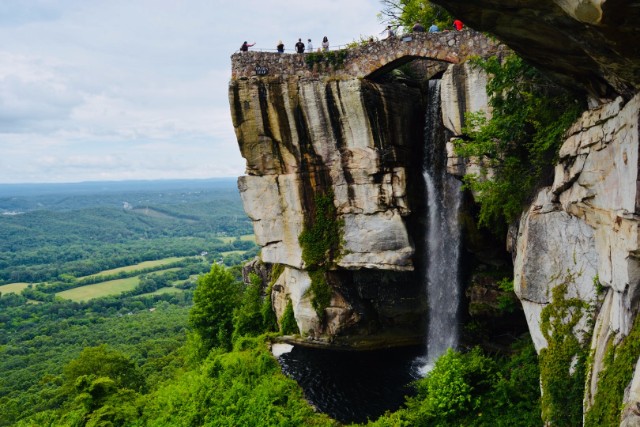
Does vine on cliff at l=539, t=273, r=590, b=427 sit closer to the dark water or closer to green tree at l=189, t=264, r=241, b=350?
the dark water

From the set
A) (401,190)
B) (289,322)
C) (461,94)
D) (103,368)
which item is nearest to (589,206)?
(461,94)

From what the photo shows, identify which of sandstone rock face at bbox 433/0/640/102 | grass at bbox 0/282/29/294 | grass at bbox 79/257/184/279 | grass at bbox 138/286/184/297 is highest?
sandstone rock face at bbox 433/0/640/102

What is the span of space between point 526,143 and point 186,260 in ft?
484

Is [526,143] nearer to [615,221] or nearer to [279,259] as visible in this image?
[615,221]

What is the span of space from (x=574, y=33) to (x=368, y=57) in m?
14.7

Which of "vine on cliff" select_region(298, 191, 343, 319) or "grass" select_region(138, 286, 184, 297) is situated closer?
"vine on cliff" select_region(298, 191, 343, 319)

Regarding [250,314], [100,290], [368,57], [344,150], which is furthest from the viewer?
[100,290]

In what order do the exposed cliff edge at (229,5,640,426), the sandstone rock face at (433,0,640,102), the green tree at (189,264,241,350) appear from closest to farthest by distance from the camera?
the sandstone rock face at (433,0,640,102), the exposed cliff edge at (229,5,640,426), the green tree at (189,264,241,350)

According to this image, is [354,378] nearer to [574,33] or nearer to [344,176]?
[344,176]

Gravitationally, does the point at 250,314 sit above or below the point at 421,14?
below

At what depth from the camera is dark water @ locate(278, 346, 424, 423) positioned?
1973 centimetres

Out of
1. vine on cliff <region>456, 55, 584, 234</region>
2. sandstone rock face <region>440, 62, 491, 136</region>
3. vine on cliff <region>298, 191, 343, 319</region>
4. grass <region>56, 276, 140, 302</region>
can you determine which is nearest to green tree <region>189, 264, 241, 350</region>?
vine on cliff <region>298, 191, 343, 319</region>

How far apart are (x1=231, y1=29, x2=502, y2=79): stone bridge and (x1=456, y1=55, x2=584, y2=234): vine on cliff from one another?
2.45 m

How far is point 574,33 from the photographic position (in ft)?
27.4
